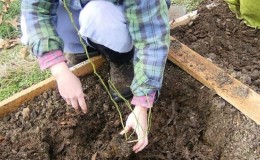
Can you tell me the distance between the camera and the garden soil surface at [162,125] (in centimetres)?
224

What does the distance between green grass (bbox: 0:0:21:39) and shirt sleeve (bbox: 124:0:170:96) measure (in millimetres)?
1503

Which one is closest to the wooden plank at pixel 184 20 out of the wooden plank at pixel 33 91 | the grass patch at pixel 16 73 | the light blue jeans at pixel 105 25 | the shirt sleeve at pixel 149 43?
the wooden plank at pixel 33 91

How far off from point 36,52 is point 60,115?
53 cm

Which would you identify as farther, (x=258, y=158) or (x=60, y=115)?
(x=60, y=115)

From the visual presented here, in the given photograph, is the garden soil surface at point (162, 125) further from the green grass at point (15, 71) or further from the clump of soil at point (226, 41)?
the green grass at point (15, 71)

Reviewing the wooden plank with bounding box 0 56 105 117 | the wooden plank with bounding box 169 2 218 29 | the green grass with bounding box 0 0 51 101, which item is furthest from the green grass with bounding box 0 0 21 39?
the wooden plank with bounding box 169 2 218 29

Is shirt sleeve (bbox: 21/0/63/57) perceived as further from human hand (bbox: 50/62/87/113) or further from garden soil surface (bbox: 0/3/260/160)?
garden soil surface (bbox: 0/3/260/160)

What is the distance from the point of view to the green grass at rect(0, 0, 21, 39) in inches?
130

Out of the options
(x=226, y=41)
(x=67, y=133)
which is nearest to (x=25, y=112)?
(x=67, y=133)

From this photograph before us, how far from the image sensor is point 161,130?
2.35 m

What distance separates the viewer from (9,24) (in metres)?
3.39

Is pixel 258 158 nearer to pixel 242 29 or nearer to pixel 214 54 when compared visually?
pixel 214 54

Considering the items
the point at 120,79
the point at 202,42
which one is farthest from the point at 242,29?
the point at 120,79

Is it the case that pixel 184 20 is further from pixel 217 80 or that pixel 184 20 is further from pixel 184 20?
pixel 217 80
